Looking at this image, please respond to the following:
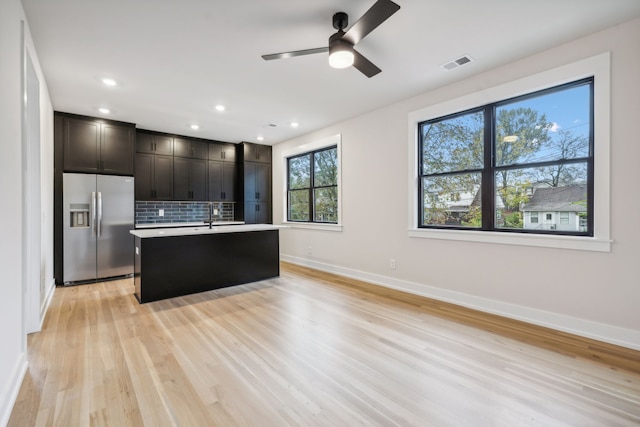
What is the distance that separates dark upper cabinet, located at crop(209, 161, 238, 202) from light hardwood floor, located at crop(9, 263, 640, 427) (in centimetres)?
336

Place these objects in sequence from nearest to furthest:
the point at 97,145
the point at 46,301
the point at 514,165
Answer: the point at 514,165, the point at 46,301, the point at 97,145

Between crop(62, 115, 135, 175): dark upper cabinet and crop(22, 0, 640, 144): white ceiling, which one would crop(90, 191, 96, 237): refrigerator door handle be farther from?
crop(22, 0, 640, 144): white ceiling

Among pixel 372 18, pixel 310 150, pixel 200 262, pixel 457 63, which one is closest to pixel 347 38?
pixel 372 18

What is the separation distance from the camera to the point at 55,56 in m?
2.86

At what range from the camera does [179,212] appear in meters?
6.21

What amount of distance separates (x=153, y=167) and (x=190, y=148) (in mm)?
821

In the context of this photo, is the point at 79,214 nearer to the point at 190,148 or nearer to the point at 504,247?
the point at 190,148

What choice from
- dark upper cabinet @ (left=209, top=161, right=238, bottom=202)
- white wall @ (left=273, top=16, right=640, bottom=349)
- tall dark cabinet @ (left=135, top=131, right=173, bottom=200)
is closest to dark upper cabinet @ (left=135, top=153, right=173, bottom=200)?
tall dark cabinet @ (left=135, top=131, right=173, bottom=200)

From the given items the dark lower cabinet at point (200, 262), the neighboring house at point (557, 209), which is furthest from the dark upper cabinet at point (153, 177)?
the neighboring house at point (557, 209)

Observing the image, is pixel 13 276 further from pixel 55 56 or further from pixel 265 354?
pixel 55 56

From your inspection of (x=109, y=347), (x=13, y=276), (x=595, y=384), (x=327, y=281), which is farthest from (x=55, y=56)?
(x=595, y=384)

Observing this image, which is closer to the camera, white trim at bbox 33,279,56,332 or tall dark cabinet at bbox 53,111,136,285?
white trim at bbox 33,279,56,332

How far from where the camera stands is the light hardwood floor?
1.66m

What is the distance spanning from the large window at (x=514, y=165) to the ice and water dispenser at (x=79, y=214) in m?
5.10
